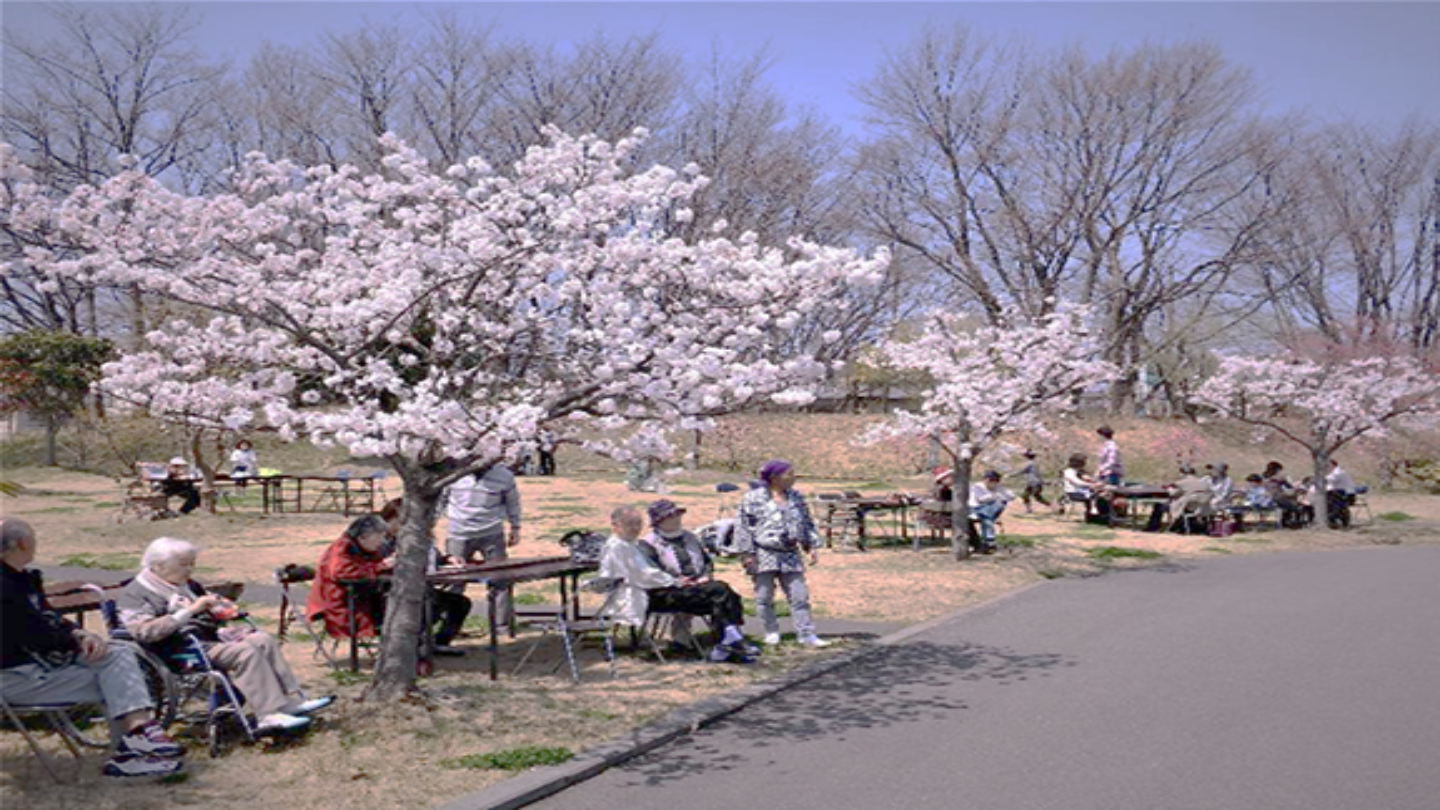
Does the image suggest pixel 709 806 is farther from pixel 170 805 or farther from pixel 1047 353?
pixel 1047 353

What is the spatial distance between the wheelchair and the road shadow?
2123mm

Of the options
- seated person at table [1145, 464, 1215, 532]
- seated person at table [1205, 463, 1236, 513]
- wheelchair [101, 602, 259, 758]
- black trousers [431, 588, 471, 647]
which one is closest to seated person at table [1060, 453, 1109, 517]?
seated person at table [1145, 464, 1215, 532]

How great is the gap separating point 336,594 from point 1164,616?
8.00m

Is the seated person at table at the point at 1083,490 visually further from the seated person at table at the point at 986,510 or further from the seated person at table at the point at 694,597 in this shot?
the seated person at table at the point at 694,597

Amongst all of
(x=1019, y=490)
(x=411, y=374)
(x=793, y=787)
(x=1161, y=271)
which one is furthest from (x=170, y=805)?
(x=1161, y=271)

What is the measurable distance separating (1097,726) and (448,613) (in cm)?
498

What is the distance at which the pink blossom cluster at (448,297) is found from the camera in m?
7.28

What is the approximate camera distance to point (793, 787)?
5.84m

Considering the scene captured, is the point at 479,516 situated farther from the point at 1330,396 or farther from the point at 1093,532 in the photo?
the point at 1330,396

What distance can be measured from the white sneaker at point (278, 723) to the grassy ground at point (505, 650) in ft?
0.35

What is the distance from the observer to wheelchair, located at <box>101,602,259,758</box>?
6051mm

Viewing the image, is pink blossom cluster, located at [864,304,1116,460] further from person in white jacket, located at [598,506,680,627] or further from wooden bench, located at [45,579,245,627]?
wooden bench, located at [45,579,245,627]

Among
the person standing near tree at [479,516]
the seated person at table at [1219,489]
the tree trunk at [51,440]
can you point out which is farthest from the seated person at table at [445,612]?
the tree trunk at [51,440]

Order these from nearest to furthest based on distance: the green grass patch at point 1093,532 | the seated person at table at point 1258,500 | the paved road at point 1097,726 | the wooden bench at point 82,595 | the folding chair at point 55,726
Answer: the folding chair at point 55,726
the paved road at point 1097,726
the wooden bench at point 82,595
the green grass patch at point 1093,532
the seated person at table at point 1258,500
